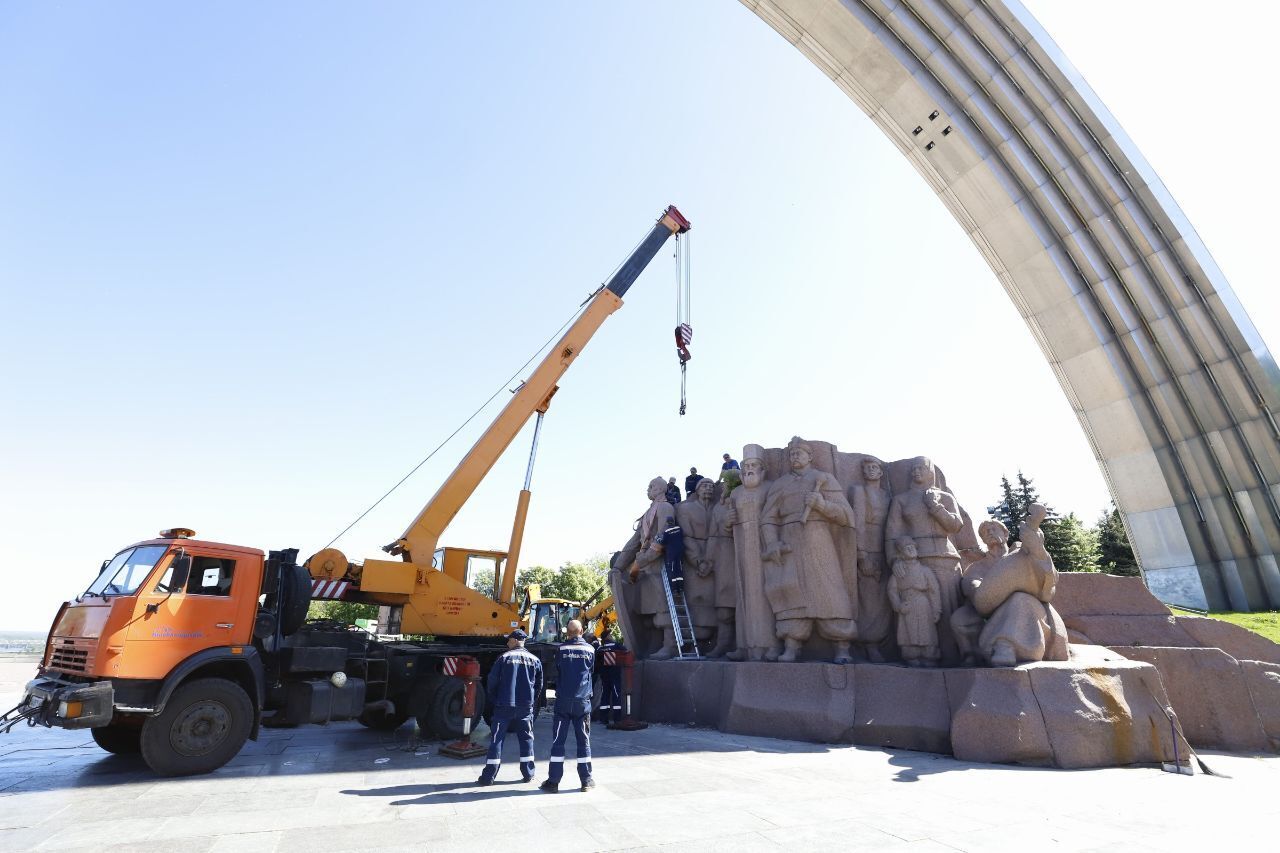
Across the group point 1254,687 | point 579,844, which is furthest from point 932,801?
point 1254,687

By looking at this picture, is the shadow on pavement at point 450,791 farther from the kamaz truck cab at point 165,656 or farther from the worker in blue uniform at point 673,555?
the worker in blue uniform at point 673,555

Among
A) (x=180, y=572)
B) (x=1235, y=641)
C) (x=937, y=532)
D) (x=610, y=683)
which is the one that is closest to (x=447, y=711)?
(x=610, y=683)

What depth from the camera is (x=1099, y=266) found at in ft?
82.0

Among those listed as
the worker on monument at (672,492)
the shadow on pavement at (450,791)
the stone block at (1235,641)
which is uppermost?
the worker on monument at (672,492)

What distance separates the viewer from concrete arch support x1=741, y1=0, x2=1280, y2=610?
22.4 m

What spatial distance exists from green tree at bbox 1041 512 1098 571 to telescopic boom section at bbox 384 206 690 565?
88.1 ft

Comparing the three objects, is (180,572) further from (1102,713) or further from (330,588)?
(1102,713)

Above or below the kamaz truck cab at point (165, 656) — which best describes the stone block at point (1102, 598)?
above

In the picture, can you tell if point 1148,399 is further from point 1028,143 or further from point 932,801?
point 932,801

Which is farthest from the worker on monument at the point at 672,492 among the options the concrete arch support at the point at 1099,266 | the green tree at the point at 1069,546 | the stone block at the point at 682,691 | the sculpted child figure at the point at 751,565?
the green tree at the point at 1069,546

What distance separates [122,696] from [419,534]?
523 centimetres

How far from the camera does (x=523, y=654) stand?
257 inches

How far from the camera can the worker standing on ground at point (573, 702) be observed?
230 inches

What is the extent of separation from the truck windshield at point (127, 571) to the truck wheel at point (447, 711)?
Result: 3.97 meters
